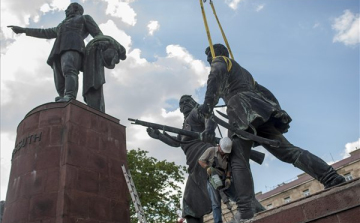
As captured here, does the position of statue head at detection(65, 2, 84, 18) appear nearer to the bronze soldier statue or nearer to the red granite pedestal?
the bronze soldier statue

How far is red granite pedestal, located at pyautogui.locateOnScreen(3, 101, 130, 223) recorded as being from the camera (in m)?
5.59

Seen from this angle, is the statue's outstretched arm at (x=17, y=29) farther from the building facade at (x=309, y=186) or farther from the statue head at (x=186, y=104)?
the building facade at (x=309, y=186)

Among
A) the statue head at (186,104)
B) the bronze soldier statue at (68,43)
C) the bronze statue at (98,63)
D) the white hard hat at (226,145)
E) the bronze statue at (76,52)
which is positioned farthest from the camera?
the bronze statue at (98,63)

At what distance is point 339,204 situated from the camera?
120 inches

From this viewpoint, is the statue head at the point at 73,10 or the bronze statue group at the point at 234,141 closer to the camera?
the bronze statue group at the point at 234,141

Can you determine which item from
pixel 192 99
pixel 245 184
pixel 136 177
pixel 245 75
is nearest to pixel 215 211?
pixel 245 184

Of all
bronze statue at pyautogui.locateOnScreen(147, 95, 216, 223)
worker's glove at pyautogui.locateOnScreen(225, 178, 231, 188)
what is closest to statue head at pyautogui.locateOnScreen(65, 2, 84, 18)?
bronze statue at pyautogui.locateOnScreen(147, 95, 216, 223)

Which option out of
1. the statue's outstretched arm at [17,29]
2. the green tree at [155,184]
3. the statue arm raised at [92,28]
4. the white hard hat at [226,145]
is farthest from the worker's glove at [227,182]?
the green tree at [155,184]

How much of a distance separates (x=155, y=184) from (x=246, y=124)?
16.6 metres

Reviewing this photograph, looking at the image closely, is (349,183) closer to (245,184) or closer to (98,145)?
(245,184)

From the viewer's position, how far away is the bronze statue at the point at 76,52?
8.55 meters

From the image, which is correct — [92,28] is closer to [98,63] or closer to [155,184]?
[98,63]

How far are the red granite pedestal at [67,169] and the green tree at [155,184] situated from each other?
12.3 meters

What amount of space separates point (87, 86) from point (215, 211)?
517cm
